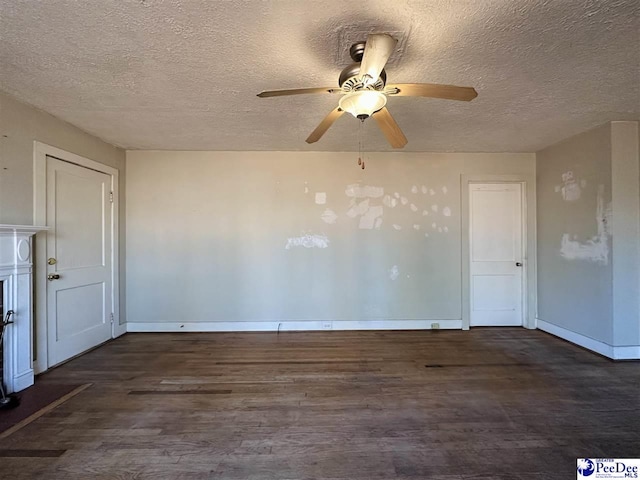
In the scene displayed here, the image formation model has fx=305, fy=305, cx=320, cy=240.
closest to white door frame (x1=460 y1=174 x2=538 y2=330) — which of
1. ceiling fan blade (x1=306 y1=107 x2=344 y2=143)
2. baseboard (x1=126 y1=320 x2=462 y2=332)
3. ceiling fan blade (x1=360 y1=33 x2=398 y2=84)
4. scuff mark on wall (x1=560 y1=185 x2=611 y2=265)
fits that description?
baseboard (x1=126 y1=320 x2=462 y2=332)

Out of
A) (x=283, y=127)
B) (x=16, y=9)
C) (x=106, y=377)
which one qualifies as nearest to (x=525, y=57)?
(x=283, y=127)

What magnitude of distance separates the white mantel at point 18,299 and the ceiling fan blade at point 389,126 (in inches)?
112

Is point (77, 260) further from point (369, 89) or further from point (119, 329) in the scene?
point (369, 89)

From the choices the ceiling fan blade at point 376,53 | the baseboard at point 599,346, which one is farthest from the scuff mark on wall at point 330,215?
the baseboard at point 599,346

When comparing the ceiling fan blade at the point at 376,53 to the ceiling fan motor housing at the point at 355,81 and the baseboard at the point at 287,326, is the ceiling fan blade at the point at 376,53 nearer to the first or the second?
the ceiling fan motor housing at the point at 355,81

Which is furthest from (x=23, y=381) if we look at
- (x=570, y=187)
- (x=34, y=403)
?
(x=570, y=187)

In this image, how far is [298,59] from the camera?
77.0 inches

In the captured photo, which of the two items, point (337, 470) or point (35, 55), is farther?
point (35, 55)

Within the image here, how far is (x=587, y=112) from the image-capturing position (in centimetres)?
280

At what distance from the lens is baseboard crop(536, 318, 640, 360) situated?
10.1 ft

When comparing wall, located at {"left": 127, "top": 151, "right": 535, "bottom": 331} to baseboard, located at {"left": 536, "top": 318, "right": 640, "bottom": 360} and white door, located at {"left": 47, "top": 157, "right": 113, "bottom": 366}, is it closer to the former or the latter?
white door, located at {"left": 47, "top": 157, "right": 113, "bottom": 366}

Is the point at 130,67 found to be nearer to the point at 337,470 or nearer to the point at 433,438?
the point at 337,470

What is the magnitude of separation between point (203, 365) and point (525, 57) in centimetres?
363

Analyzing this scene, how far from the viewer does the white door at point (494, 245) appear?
424 cm
